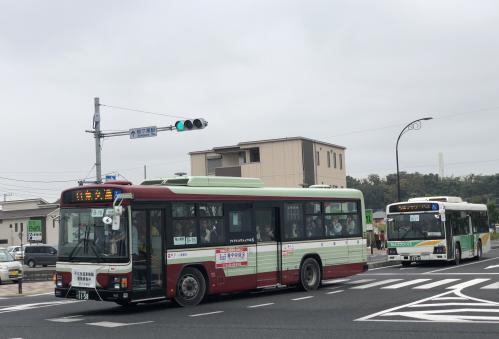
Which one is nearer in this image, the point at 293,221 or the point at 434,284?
the point at 293,221

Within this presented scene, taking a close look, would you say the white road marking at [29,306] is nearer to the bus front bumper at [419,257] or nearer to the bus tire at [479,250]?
the bus front bumper at [419,257]

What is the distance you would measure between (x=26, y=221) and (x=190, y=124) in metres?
56.1

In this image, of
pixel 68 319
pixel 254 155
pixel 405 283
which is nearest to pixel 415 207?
pixel 405 283

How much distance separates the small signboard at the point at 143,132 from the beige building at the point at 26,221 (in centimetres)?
4978

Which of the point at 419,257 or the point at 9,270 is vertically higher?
the point at 9,270

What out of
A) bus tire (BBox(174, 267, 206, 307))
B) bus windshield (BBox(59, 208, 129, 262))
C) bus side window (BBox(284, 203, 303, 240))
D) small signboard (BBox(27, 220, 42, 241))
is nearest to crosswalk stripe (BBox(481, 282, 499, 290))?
bus side window (BBox(284, 203, 303, 240))

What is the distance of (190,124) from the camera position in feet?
82.4

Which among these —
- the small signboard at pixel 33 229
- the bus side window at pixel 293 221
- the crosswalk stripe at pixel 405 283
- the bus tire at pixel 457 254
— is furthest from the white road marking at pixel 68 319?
the bus tire at pixel 457 254

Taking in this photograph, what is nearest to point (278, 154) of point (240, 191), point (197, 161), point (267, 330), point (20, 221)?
point (197, 161)

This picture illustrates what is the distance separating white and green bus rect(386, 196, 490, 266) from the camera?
95.1 ft

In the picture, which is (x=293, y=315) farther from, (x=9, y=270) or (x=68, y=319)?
(x=9, y=270)

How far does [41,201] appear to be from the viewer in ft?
266

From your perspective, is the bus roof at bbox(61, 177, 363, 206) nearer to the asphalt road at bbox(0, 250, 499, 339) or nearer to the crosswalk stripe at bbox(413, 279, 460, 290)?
the asphalt road at bbox(0, 250, 499, 339)

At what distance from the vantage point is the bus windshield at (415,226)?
2905cm
